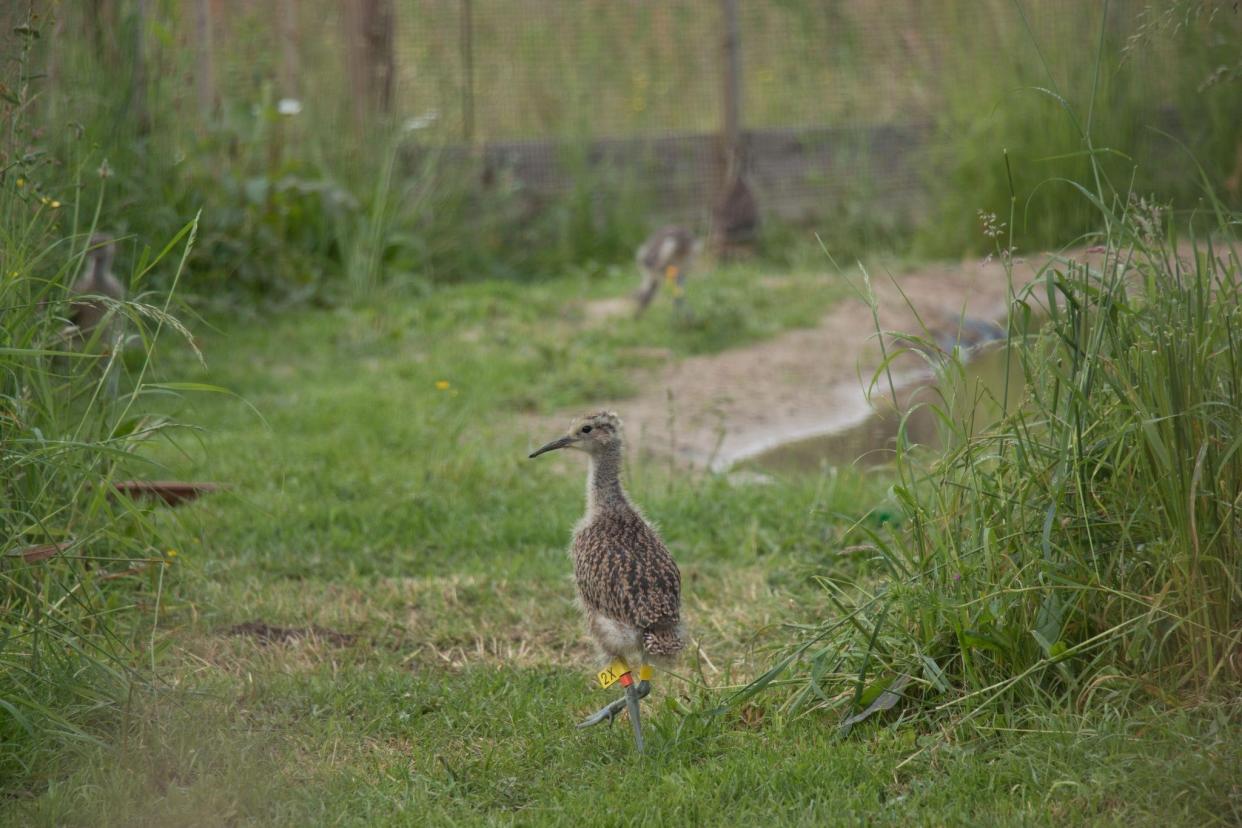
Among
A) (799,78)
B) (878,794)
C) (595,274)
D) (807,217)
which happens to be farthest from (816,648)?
(799,78)

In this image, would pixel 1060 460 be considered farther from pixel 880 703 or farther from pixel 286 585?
pixel 286 585

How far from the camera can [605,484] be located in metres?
5.12

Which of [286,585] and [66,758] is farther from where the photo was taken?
[286,585]

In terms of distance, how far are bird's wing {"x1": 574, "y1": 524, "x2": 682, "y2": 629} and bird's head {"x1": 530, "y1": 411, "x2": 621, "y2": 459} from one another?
520 mm

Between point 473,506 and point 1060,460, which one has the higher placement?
point 1060,460

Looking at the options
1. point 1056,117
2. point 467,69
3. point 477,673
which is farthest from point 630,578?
point 467,69

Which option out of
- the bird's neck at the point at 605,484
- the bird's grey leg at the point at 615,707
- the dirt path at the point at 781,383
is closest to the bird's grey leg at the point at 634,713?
the bird's grey leg at the point at 615,707

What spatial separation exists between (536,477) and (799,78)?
8103 mm

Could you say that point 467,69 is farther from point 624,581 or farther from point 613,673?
point 613,673

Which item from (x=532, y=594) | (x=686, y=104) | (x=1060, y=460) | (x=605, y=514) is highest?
(x=686, y=104)

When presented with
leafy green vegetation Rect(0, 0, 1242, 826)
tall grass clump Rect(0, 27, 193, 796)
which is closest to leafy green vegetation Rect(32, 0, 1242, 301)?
leafy green vegetation Rect(0, 0, 1242, 826)

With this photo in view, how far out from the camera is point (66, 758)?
4066 millimetres

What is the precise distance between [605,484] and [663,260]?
5681 mm

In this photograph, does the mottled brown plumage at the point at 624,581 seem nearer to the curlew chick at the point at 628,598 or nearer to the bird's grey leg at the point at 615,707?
the curlew chick at the point at 628,598
